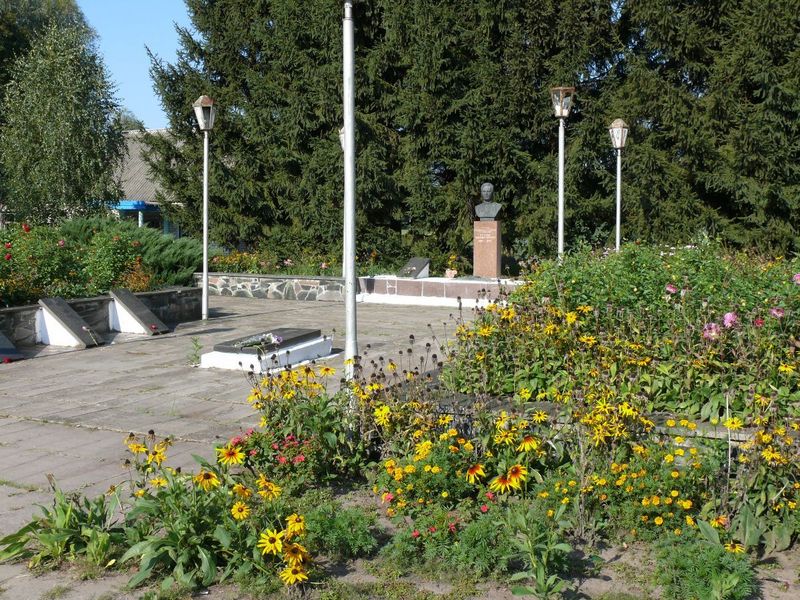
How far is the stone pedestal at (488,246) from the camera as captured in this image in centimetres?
1694

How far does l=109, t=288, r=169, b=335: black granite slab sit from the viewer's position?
37.7 ft

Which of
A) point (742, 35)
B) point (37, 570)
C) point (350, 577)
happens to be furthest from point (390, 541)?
point (742, 35)

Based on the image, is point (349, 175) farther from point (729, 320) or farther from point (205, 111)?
point (205, 111)

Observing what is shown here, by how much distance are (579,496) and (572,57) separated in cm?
1492

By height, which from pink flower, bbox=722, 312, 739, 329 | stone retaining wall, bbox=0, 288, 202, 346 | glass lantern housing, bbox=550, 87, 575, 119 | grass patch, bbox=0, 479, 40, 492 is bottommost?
grass patch, bbox=0, 479, 40, 492

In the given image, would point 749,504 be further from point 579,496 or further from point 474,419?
point 474,419

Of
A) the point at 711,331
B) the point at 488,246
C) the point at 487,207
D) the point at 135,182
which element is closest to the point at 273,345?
the point at 711,331

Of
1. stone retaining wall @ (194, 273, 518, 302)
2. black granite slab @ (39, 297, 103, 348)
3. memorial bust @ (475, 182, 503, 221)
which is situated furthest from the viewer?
memorial bust @ (475, 182, 503, 221)

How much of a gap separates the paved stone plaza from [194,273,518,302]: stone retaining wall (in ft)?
9.86

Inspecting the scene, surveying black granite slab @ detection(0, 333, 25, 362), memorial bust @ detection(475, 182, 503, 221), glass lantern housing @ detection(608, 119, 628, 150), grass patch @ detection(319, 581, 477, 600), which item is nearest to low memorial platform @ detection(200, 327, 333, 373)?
black granite slab @ detection(0, 333, 25, 362)

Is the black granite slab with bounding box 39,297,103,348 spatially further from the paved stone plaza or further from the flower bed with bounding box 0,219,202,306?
the flower bed with bounding box 0,219,202,306

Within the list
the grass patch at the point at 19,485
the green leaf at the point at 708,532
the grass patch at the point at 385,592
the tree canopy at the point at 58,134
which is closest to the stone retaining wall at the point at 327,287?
the tree canopy at the point at 58,134

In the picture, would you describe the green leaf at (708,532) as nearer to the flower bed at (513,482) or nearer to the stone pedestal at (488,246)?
the flower bed at (513,482)

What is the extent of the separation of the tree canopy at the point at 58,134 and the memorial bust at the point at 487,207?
37.6 feet
